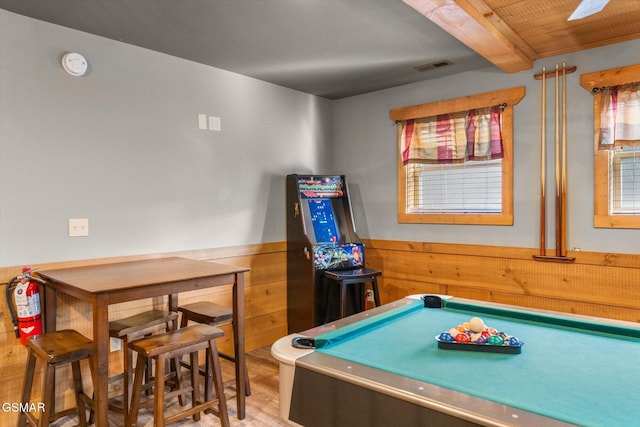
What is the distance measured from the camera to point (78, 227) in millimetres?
2777

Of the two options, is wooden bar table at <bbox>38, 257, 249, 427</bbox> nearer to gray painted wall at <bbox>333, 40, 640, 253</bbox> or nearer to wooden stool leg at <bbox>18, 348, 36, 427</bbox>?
wooden stool leg at <bbox>18, 348, 36, 427</bbox>

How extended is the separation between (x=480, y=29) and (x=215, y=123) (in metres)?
2.14

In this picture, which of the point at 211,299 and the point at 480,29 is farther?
the point at 211,299

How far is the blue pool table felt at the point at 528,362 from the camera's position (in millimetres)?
1153

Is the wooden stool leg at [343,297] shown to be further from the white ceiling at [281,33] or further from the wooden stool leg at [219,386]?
the white ceiling at [281,33]

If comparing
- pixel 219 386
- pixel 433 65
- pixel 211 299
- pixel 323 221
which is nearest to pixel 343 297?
pixel 323 221

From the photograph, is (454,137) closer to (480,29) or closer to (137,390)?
(480,29)

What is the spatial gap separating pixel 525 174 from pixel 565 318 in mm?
1797

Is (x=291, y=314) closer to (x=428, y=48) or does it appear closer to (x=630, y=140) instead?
(x=428, y=48)

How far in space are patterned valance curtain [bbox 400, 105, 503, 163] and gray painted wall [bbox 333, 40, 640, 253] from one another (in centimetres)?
16

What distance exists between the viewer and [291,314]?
13.3ft

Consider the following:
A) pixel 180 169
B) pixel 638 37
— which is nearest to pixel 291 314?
pixel 180 169

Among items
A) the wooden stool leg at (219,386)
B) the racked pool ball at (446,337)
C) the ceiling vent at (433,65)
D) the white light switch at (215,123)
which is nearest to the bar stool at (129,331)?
the wooden stool leg at (219,386)

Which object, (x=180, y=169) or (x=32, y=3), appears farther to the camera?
(x=180, y=169)
